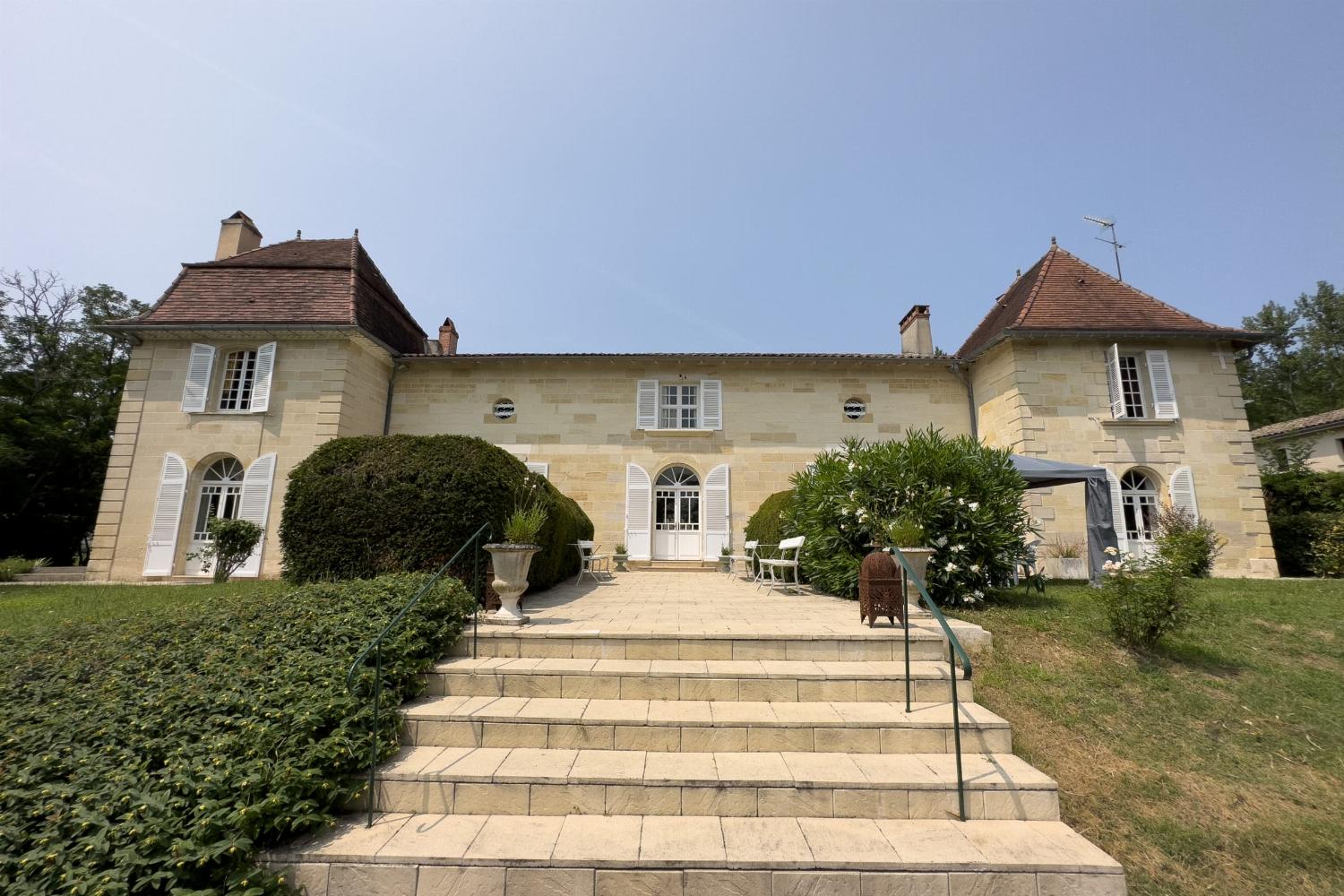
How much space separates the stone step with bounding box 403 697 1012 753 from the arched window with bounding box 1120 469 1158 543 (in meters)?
11.6

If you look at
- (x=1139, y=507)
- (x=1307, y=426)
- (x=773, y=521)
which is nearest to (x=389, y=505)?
(x=773, y=521)

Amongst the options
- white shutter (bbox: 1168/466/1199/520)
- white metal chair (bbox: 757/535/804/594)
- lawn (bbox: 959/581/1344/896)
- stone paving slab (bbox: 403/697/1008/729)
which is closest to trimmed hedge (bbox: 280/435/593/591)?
stone paving slab (bbox: 403/697/1008/729)

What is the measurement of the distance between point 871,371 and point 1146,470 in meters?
6.30

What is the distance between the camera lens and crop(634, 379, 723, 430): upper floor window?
1412 cm

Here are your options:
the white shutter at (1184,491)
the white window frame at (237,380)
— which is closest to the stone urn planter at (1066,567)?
the white shutter at (1184,491)

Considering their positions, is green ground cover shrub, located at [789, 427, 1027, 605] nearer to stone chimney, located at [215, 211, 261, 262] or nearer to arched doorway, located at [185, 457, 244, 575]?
arched doorway, located at [185, 457, 244, 575]

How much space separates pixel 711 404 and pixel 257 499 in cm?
1080

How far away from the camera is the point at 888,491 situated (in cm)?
691

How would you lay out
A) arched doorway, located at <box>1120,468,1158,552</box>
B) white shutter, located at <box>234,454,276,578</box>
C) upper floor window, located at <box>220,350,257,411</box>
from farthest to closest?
upper floor window, located at <box>220,350,257,411</box> → white shutter, located at <box>234,454,276,578</box> → arched doorway, located at <box>1120,468,1158,552</box>

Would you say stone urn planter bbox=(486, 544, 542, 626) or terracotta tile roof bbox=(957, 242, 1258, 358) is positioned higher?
terracotta tile roof bbox=(957, 242, 1258, 358)

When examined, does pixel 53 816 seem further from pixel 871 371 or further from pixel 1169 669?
pixel 871 371

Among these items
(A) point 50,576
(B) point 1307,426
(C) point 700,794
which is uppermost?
(B) point 1307,426

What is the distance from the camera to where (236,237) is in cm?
1505

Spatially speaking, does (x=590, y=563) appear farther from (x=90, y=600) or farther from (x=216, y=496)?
(x=216, y=496)
